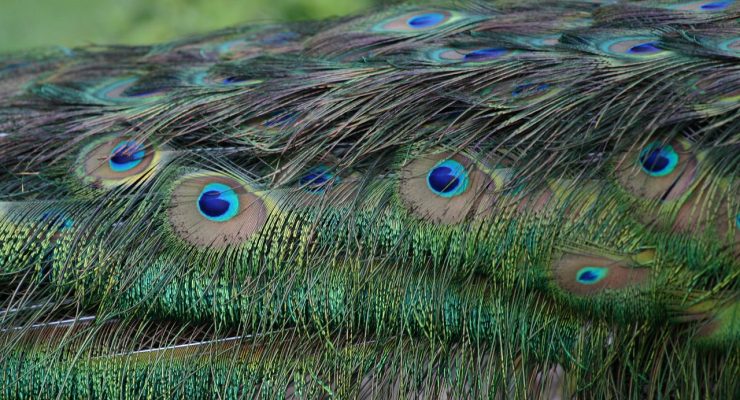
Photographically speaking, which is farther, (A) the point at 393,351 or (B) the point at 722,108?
(A) the point at 393,351

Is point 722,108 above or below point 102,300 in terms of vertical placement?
above

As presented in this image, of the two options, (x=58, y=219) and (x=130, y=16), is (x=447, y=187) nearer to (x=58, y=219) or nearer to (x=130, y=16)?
(x=58, y=219)

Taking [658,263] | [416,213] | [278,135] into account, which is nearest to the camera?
[658,263]

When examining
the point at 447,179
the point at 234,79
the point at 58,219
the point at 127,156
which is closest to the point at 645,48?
the point at 447,179

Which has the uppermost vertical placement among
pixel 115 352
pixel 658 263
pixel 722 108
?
pixel 722 108

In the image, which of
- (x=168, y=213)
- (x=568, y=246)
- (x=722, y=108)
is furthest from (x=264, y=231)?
(x=722, y=108)

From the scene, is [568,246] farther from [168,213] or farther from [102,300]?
[102,300]

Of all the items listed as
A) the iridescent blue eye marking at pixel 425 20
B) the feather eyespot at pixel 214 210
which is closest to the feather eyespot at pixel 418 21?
the iridescent blue eye marking at pixel 425 20

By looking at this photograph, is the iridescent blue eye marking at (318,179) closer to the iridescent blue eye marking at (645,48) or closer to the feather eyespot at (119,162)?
the feather eyespot at (119,162)
